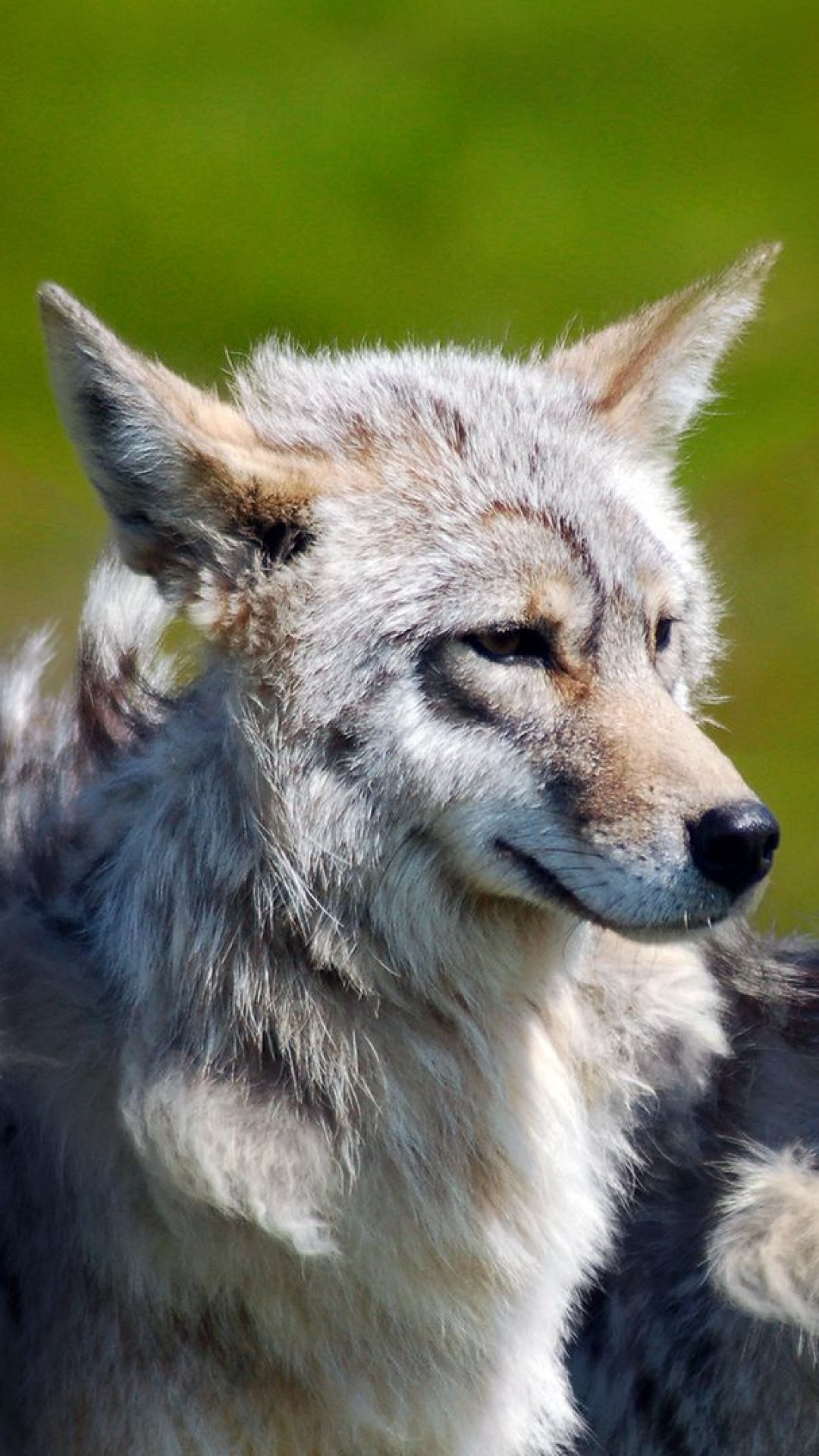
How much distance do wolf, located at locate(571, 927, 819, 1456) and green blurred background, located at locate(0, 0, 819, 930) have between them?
5827 mm

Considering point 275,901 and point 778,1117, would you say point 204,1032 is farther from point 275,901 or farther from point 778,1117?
point 778,1117

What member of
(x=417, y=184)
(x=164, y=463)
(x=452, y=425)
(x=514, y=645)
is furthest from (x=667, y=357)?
(x=417, y=184)

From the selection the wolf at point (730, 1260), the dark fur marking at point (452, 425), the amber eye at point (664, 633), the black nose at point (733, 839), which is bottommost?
the wolf at point (730, 1260)

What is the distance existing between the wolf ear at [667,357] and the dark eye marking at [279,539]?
693mm

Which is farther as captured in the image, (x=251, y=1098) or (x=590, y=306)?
(x=590, y=306)

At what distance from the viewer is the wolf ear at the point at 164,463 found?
2961 mm

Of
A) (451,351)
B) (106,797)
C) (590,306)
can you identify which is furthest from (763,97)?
(106,797)

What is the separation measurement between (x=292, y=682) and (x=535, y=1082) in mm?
852

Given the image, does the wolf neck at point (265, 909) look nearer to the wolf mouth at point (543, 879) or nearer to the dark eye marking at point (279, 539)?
the wolf mouth at point (543, 879)

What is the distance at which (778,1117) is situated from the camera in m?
3.80

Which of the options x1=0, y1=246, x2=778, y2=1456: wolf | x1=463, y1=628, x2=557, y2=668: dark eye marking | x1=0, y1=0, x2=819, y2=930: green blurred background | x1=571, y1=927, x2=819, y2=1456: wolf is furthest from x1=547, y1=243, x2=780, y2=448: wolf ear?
x1=0, y1=0, x2=819, y2=930: green blurred background

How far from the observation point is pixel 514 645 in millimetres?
3090

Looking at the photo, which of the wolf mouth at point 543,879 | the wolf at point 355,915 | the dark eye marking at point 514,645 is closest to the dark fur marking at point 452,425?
the wolf at point 355,915

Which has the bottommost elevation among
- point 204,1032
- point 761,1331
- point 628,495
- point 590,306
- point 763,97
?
point 761,1331
